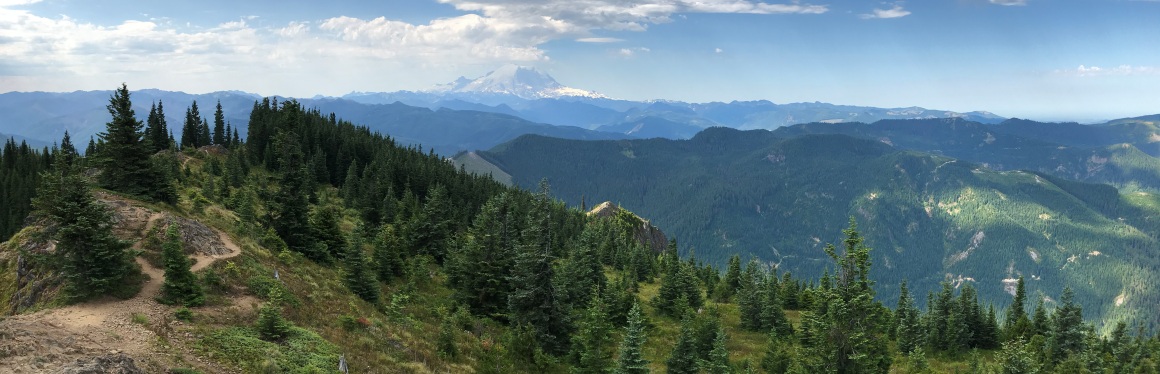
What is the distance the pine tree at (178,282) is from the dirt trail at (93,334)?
0.64 m

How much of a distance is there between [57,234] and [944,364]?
73.1 metres

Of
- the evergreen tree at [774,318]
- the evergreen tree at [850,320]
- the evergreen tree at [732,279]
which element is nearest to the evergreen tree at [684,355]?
the evergreen tree at [850,320]

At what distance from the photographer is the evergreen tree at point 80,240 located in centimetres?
2536

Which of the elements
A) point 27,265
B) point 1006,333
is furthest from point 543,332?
point 1006,333

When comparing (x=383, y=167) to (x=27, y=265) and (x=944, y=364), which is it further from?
(x=944, y=364)

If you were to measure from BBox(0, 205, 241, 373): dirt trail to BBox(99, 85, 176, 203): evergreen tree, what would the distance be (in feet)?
51.3

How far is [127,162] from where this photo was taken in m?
39.4

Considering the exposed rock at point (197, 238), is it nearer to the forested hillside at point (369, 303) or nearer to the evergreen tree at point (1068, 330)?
the forested hillside at point (369, 303)

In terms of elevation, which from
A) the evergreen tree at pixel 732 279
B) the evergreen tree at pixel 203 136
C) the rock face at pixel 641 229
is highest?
the evergreen tree at pixel 203 136

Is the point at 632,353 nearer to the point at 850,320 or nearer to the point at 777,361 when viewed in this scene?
the point at 850,320

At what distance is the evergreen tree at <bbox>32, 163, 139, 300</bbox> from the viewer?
2536 centimetres

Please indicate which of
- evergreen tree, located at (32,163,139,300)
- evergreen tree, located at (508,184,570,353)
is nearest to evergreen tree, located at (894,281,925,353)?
evergreen tree, located at (508,184,570,353)

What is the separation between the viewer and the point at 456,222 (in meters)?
81.2

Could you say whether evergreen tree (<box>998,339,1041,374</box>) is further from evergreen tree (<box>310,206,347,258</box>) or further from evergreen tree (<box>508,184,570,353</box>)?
evergreen tree (<box>310,206,347,258</box>)
